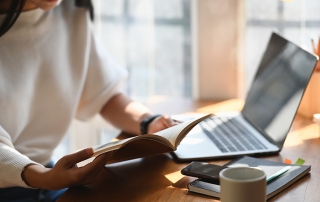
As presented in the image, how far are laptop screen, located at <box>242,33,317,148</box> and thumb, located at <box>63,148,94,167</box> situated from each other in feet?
1.44

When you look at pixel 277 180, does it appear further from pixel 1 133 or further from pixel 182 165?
pixel 1 133

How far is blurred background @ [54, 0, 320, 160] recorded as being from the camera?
1646 mm

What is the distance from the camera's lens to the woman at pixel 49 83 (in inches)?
48.3

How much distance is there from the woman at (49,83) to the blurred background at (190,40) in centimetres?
34

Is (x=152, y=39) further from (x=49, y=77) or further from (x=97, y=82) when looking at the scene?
(x=49, y=77)

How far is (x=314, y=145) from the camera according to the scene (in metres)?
1.16

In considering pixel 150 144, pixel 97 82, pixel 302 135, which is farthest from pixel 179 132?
pixel 97 82

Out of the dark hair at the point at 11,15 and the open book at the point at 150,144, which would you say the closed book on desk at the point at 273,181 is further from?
the dark hair at the point at 11,15

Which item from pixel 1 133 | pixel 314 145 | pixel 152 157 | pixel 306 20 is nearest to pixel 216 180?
pixel 152 157

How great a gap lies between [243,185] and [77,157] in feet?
1.16

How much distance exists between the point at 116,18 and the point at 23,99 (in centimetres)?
76

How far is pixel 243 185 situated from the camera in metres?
0.73

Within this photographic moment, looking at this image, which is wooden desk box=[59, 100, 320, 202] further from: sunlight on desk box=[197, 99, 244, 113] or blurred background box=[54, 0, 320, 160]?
blurred background box=[54, 0, 320, 160]

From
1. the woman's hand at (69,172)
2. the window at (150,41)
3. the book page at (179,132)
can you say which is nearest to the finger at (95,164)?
the woman's hand at (69,172)
